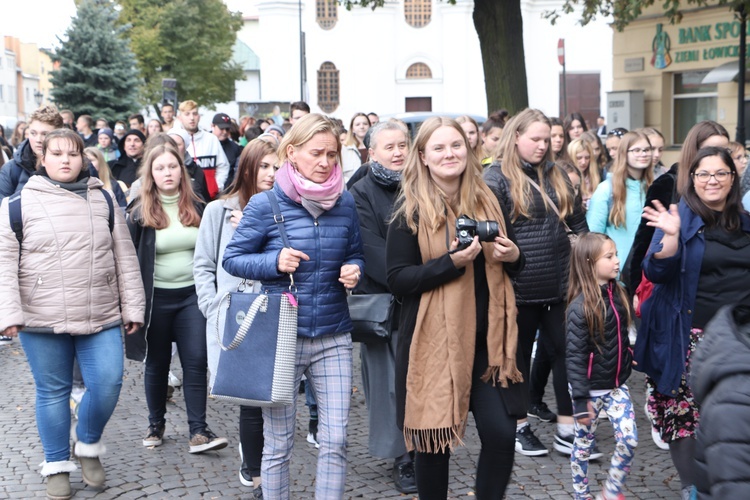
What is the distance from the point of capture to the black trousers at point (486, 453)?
4.58 m

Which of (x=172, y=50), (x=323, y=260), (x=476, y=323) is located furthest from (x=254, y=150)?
(x=172, y=50)

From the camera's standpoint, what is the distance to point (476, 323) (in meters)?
4.63

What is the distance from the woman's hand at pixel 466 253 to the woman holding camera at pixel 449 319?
0.04 metres

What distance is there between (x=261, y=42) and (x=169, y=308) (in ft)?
181

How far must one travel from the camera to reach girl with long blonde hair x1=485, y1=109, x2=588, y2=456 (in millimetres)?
6188

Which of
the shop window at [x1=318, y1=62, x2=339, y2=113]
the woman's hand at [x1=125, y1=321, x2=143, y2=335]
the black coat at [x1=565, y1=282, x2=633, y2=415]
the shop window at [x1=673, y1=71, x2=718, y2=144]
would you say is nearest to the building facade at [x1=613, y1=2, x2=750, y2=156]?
the shop window at [x1=673, y1=71, x2=718, y2=144]

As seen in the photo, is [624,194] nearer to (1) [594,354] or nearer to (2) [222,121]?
(1) [594,354]

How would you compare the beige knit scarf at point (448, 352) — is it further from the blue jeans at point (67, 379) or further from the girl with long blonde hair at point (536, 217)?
the blue jeans at point (67, 379)

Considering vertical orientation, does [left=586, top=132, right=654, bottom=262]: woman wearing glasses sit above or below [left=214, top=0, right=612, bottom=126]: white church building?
below

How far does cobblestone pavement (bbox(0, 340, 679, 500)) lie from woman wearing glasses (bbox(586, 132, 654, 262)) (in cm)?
140

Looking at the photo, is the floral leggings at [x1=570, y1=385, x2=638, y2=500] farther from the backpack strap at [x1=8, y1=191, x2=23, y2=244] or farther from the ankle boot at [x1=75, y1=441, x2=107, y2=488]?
the backpack strap at [x1=8, y1=191, x2=23, y2=244]

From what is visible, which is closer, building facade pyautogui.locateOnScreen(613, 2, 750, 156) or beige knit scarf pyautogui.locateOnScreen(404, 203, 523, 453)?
beige knit scarf pyautogui.locateOnScreen(404, 203, 523, 453)

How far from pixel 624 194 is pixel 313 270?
4.07 meters

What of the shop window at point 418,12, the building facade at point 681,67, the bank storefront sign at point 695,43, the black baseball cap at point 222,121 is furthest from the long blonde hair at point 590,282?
the shop window at point 418,12
